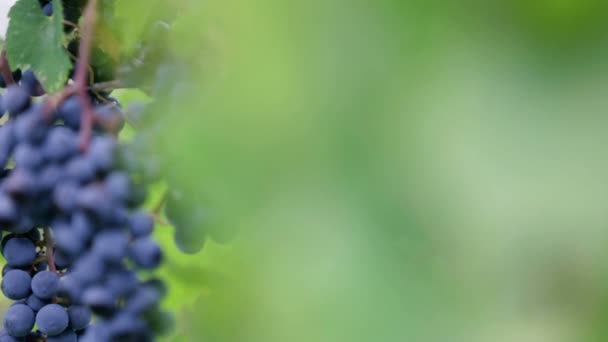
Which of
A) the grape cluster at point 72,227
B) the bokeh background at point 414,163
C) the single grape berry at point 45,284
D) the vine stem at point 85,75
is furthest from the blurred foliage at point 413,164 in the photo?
the single grape berry at point 45,284

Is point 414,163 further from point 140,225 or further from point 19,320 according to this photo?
point 19,320

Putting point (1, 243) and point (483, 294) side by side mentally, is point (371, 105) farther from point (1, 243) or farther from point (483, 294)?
point (1, 243)

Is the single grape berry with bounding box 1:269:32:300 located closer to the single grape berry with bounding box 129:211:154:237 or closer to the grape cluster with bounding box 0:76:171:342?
the grape cluster with bounding box 0:76:171:342

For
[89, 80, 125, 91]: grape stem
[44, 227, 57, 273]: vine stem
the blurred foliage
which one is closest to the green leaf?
[89, 80, 125, 91]: grape stem

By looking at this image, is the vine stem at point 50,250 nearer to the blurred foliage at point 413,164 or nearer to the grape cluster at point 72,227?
the grape cluster at point 72,227

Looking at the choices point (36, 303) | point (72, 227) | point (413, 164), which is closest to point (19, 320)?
point (36, 303)

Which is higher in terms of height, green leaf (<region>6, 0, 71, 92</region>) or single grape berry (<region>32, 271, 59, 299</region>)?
green leaf (<region>6, 0, 71, 92</region>)
